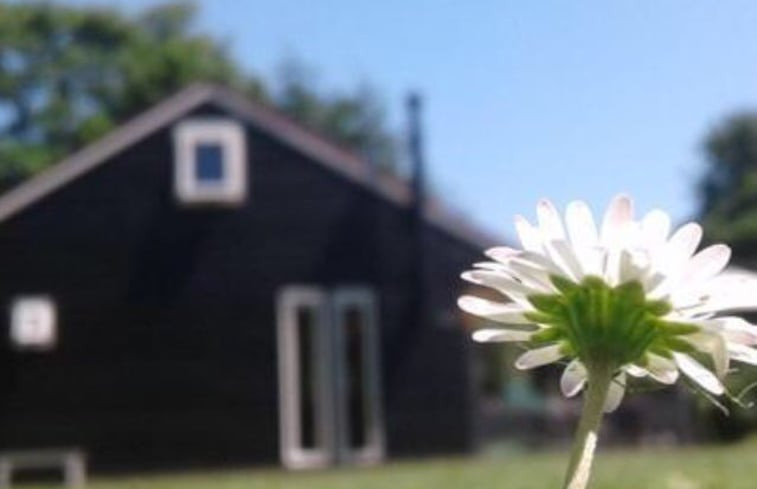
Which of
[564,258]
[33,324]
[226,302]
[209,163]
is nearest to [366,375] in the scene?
[226,302]

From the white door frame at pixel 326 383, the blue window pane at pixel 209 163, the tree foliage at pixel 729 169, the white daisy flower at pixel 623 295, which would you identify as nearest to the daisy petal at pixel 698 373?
the white daisy flower at pixel 623 295

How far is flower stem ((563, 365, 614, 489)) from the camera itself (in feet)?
3.11

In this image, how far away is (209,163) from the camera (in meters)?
23.1

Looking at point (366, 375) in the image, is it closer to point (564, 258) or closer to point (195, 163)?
point (195, 163)

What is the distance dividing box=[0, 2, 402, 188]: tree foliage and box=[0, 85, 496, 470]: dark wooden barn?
17802 mm

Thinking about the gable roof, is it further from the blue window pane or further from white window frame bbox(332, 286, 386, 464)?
white window frame bbox(332, 286, 386, 464)

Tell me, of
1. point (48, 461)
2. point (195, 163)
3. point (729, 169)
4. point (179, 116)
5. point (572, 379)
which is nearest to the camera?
point (572, 379)

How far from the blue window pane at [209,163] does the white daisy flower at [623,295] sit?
2214 centimetres

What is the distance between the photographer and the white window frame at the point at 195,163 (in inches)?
904

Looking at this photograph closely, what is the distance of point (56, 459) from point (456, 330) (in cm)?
522

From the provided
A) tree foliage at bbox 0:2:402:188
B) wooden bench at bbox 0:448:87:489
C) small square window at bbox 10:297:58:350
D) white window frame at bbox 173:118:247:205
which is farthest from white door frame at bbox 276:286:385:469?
tree foliage at bbox 0:2:402:188

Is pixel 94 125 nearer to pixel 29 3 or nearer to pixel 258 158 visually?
pixel 29 3

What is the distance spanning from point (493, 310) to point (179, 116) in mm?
22457

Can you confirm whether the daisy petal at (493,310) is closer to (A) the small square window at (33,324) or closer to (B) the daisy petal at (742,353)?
(B) the daisy petal at (742,353)
